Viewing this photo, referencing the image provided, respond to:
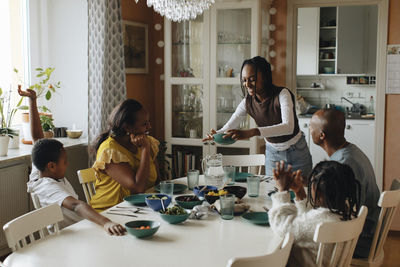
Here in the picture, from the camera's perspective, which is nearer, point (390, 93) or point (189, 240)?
point (189, 240)

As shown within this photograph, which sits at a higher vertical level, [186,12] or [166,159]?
[186,12]

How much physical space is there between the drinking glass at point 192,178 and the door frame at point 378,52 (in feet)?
7.50

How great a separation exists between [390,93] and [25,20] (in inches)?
124

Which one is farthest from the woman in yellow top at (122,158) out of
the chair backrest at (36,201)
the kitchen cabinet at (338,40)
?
the kitchen cabinet at (338,40)

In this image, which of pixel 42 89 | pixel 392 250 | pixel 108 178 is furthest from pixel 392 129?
pixel 42 89

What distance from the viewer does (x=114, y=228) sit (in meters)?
1.93

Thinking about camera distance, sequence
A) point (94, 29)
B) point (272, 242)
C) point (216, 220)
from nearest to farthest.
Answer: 1. point (272, 242)
2. point (216, 220)
3. point (94, 29)

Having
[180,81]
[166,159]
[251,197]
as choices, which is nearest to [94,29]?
[180,81]

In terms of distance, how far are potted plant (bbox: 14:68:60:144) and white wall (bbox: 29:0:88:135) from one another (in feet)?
0.22

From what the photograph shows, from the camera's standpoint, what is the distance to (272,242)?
186 cm

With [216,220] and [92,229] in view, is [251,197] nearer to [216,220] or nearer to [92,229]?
[216,220]

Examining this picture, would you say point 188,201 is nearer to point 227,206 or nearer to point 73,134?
point 227,206

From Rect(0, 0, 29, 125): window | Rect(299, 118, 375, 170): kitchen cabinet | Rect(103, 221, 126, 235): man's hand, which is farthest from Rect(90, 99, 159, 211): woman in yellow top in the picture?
Rect(299, 118, 375, 170): kitchen cabinet

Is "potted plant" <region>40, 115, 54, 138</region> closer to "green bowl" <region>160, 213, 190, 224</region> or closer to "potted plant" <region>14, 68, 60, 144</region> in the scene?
"potted plant" <region>14, 68, 60, 144</region>
